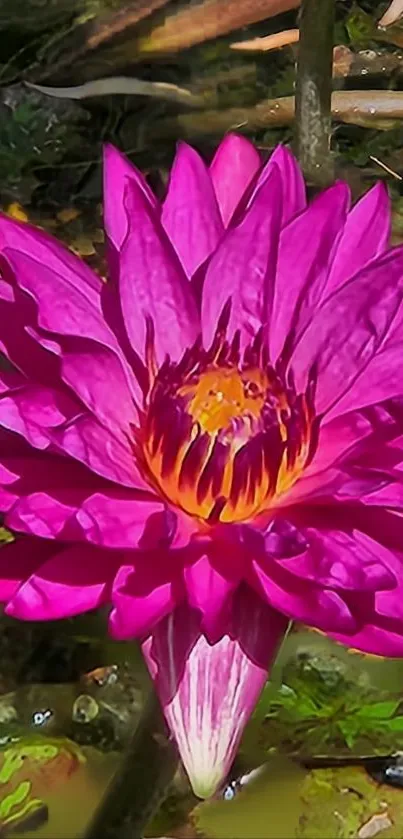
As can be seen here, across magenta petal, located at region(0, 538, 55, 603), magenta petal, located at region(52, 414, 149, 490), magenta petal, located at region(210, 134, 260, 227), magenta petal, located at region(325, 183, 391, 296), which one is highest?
magenta petal, located at region(210, 134, 260, 227)

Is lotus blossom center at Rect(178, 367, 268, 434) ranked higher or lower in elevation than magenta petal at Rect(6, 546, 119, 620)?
higher

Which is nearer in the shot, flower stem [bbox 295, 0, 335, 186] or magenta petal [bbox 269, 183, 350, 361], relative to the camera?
magenta petal [bbox 269, 183, 350, 361]

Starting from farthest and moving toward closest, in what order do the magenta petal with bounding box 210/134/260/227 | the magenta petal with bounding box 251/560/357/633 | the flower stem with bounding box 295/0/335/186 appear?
the flower stem with bounding box 295/0/335/186 < the magenta petal with bounding box 210/134/260/227 < the magenta petal with bounding box 251/560/357/633

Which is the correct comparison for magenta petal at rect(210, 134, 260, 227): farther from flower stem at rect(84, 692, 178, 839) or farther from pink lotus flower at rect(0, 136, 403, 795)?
flower stem at rect(84, 692, 178, 839)

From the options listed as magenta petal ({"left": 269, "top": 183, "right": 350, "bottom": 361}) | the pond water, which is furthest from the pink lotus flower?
the pond water

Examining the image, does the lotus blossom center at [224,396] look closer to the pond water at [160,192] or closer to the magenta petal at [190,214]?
the magenta petal at [190,214]

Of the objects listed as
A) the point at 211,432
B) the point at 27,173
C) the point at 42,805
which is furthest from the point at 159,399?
the point at 27,173

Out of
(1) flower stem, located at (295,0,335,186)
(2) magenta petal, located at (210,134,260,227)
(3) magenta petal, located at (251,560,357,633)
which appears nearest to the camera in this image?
(3) magenta petal, located at (251,560,357,633)

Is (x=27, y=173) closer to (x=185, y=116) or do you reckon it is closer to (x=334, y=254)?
(x=185, y=116)
